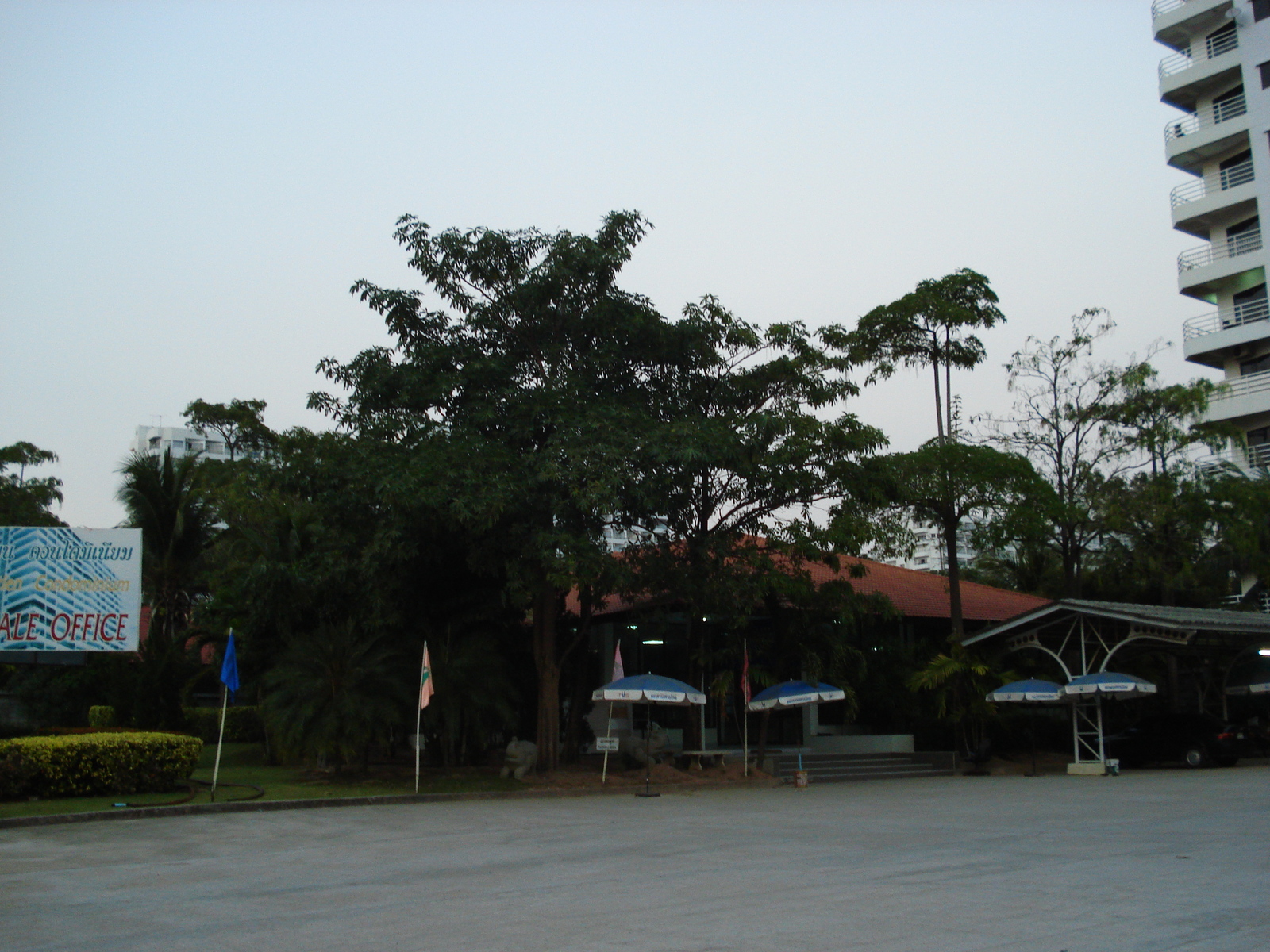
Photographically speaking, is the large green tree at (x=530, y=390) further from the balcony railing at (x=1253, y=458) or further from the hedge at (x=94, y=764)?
the balcony railing at (x=1253, y=458)

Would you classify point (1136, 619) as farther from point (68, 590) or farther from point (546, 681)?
point (68, 590)

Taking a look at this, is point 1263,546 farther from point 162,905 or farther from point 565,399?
point 162,905

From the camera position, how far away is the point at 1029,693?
80.0 feet

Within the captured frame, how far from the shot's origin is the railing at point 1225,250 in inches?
1725

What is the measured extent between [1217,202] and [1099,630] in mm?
25788

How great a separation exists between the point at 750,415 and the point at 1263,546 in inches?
787

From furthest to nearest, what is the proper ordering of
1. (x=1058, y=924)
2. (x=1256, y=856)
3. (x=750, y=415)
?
1. (x=750, y=415)
2. (x=1256, y=856)
3. (x=1058, y=924)

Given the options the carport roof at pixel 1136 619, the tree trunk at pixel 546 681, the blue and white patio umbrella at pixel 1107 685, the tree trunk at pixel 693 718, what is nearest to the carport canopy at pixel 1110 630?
the carport roof at pixel 1136 619

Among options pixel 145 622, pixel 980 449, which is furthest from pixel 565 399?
pixel 145 622

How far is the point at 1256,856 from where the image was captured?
9.98 metres

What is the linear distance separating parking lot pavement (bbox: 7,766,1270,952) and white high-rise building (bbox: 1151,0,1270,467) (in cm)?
3206

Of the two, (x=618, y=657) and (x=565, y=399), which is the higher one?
(x=565, y=399)

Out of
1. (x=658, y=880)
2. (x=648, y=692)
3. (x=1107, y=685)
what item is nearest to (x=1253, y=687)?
(x=1107, y=685)

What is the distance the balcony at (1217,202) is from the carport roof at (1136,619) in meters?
23.7
